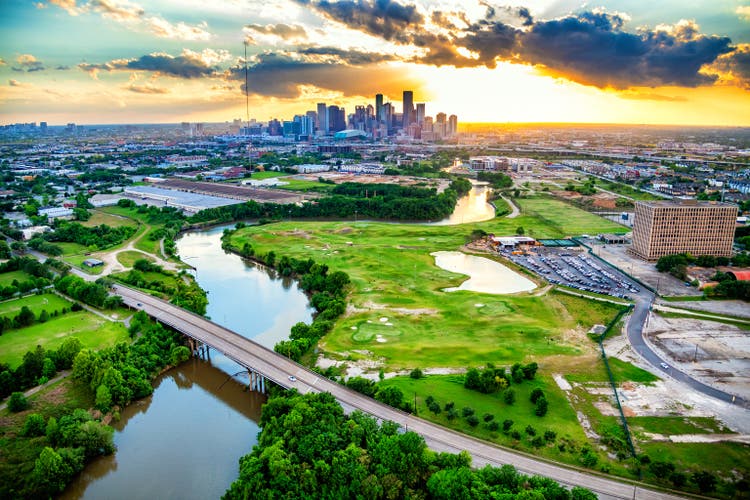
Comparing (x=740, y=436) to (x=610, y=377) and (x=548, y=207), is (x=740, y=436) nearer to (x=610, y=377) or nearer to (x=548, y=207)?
(x=610, y=377)

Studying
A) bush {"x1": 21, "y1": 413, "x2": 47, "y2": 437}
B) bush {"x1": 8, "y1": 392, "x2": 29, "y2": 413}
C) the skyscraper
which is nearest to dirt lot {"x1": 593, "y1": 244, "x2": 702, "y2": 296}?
bush {"x1": 21, "y1": 413, "x2": 47, "y2": 437}

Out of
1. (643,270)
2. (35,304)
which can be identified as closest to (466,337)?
(643,270)

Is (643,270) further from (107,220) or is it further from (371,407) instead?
(107,220)

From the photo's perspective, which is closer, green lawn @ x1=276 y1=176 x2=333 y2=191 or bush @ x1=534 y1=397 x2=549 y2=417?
bush @ x1=534 y1=397 x2=549 y2=417

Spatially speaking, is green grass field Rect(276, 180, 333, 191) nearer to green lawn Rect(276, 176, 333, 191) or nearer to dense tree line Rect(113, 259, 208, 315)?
green lawn Rect(276, 176, 333, 191)

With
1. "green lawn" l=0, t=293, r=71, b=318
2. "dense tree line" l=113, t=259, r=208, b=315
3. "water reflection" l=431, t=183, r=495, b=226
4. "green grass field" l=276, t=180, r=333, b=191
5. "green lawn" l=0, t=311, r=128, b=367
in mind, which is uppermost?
"green grass field" l=276, t=180, r=333, b=191

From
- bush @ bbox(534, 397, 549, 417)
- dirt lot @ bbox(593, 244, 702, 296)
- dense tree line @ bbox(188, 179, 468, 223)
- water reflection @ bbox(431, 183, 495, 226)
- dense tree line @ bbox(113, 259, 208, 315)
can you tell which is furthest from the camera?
water reflection @ bbox(431, 183, 495, 226)
